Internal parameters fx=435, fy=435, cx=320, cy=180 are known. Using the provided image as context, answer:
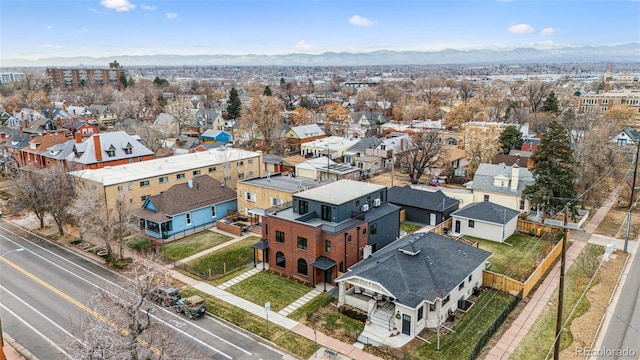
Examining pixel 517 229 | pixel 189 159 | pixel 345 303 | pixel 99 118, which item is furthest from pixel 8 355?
pixel 99 118

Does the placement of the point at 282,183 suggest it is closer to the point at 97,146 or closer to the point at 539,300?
the point at 539,300

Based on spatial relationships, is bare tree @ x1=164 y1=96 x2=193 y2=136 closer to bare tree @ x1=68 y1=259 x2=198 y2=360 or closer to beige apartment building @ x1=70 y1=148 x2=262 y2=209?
beige apartment building @ x1=70 y1=148 x2=262 y2=209

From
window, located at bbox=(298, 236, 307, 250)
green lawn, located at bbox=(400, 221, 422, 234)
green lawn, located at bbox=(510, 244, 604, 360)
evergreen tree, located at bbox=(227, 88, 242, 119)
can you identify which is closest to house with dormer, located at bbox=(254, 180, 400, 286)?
window, located at bbox=(298, 236, 307, 250)

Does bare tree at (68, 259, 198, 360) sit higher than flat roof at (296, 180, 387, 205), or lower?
lower

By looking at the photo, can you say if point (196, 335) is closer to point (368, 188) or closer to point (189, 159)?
point (368, 188)

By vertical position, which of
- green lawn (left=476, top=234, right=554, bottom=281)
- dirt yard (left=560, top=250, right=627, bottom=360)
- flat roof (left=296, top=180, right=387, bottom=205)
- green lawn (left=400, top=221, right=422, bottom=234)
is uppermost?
flat roof (left=296, top=180, right=387, bottom=205)

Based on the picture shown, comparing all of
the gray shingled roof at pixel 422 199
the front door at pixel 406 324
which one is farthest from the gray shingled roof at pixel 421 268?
the gray shingled roof at pixel 422 199

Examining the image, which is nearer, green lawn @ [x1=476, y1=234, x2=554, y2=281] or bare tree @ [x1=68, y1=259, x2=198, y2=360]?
bare tree @ [x1=68, y1=259, x2=198, y2=360]
